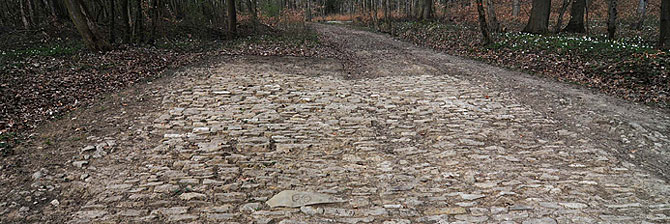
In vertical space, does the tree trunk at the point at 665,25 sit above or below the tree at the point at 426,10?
below

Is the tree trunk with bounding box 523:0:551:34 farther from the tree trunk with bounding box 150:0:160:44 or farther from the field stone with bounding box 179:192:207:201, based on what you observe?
the tree trunk with bounding box 150:0:160:44

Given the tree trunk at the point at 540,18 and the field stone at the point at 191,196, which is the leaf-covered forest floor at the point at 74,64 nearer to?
the field stone at the point at 191,196

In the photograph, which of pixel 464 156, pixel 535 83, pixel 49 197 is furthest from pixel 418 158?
pixel 535 83

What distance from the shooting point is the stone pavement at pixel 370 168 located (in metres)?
3.91

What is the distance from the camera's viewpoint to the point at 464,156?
5.28m

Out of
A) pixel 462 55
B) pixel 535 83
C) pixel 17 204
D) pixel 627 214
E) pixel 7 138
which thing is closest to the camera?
pixel 627 214

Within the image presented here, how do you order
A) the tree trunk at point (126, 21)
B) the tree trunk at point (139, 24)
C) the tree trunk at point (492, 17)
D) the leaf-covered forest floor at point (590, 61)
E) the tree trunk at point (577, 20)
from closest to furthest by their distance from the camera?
the leaf-covered forest floor at point (590, 61) → the tree trunk at point (126, 21) → the tree trunk at point (139, 24) → the tree trunk at point (492, 17) → the tree trunk at point (577, 20)

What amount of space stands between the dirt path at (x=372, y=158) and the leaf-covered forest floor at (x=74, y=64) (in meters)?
1.29

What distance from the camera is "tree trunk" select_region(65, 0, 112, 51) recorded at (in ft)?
38.6

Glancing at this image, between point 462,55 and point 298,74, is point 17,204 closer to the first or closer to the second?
point 298,74

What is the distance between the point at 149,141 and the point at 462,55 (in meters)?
12.2

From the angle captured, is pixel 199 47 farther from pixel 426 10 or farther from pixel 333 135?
pixel 426 10

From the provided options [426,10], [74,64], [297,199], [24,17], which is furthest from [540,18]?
[24,17]

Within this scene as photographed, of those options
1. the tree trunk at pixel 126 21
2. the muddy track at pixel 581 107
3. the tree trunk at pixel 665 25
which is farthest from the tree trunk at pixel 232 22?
the tree trunk at pixel 665 25
